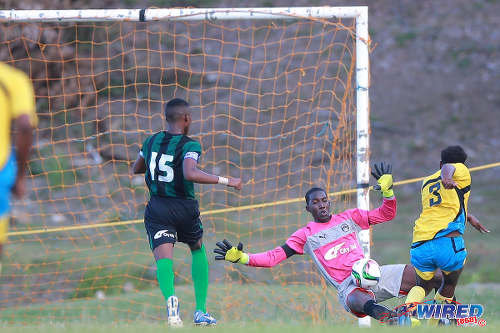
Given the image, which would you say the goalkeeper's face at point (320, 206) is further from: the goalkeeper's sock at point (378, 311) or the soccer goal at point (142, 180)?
the goalkeeper's sock at point (378, 311)

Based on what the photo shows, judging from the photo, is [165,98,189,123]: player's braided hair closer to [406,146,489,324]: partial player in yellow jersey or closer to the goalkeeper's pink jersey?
the goalkeeper's pink jersey

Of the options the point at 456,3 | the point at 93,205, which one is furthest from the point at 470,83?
the point at 93,205

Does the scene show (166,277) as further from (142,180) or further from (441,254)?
Result: (142,180)

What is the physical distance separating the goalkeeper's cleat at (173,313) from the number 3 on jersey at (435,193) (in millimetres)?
2433

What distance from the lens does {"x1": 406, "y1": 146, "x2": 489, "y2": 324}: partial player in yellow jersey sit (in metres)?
6.95

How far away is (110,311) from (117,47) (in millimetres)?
13576

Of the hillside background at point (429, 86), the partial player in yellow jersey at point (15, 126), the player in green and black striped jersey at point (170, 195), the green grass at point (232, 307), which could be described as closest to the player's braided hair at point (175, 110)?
the player in green and black striped jersey at point (170, 195)

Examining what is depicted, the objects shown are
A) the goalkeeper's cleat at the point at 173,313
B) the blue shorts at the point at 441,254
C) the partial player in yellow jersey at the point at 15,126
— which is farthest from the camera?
the blue shorts at the point at 441,254

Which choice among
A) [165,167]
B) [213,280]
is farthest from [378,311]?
[213,280]

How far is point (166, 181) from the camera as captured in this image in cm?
655

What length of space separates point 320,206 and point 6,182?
317cm

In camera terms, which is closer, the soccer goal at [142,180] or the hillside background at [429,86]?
the soccer goal at [142,180]

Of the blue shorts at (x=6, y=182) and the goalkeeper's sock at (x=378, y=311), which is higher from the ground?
the blue shorts at (x=6, y=182)

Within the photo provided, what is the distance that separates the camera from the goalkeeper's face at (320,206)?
6.93m
